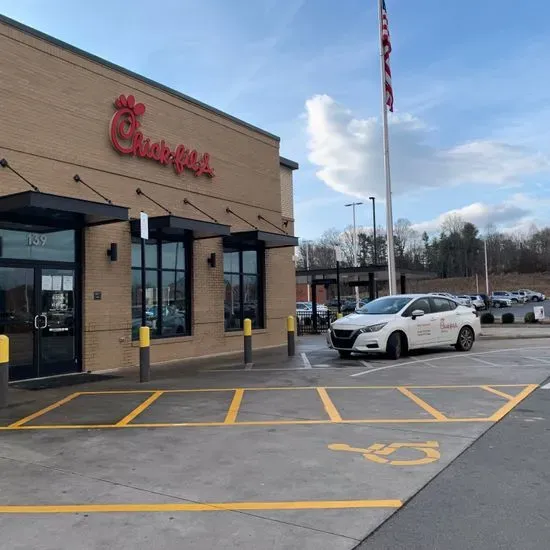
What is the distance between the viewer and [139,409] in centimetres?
850

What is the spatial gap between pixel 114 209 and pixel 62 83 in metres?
3.22

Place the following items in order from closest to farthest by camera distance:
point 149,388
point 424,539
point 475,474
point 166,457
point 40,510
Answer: point 424,539 < point 40,510 < point 475,474 < point 166,457 < point 149,388

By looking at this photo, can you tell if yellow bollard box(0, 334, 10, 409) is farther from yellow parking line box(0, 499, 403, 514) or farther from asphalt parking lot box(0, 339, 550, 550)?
yellow parking line box(0, 499, 403, 514)

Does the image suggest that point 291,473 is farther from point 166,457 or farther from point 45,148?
point 45,148

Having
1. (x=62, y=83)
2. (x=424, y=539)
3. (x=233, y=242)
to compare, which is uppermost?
(x=62, y=83)

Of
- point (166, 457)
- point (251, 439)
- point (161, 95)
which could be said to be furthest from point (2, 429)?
point (161, 95)

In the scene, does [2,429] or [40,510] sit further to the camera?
[2,429]

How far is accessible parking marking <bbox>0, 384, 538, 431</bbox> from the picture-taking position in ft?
24.6

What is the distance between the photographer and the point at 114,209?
1169 centimetres

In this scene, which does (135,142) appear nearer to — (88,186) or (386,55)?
(88,186)

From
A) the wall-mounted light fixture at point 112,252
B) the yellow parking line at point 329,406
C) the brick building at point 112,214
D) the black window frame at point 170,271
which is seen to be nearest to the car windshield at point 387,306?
the brick building at point 112,214

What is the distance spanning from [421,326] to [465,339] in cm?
→ 222

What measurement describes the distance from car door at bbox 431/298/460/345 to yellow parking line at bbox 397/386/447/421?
585 centimetres

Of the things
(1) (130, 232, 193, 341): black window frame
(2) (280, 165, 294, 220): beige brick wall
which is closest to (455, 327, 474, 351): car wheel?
(1) (130, 232, 193, 341): black window frame
